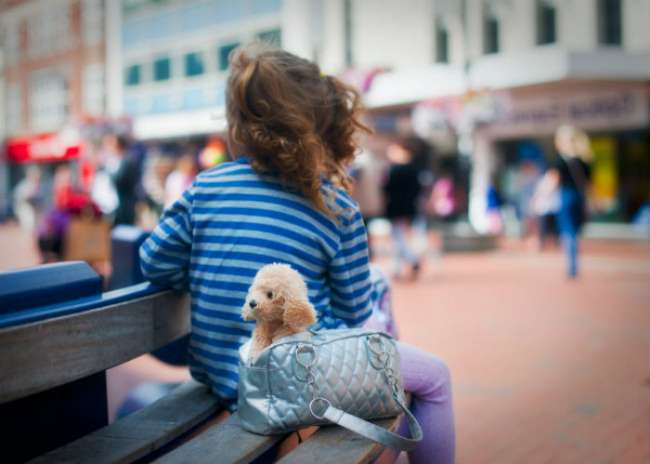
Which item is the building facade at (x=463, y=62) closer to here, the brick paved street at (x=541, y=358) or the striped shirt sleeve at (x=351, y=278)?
the brick paved street at (x=541, y=358)

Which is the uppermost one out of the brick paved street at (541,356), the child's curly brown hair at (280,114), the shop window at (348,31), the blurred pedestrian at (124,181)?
the shop window at (348,31)

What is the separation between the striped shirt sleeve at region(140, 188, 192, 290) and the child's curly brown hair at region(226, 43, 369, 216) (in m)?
0.23

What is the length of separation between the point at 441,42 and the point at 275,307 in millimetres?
11842

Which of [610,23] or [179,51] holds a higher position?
[179,51]

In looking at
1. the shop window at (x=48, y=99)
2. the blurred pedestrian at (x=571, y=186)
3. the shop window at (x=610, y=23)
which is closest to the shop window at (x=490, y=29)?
the shop window at (x=610, y=23)

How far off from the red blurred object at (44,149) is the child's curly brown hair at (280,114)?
1431 cm

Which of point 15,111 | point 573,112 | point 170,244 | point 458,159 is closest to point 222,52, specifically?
point 15,111

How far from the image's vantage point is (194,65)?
18531mm

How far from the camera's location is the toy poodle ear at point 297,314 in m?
1.76

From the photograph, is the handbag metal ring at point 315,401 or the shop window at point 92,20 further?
the shop window at point 92,20

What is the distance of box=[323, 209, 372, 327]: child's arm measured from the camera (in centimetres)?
210

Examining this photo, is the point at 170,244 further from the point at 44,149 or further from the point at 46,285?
the point at 44,149

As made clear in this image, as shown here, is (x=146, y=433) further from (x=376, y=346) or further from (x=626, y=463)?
(x=626, y=463)

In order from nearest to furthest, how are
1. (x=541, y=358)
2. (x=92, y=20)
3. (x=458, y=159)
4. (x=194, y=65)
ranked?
1. (x=541, y=358)
2. (x=92, y=20)
3. (x=194, y=65)
4. (x=458, y=159)
